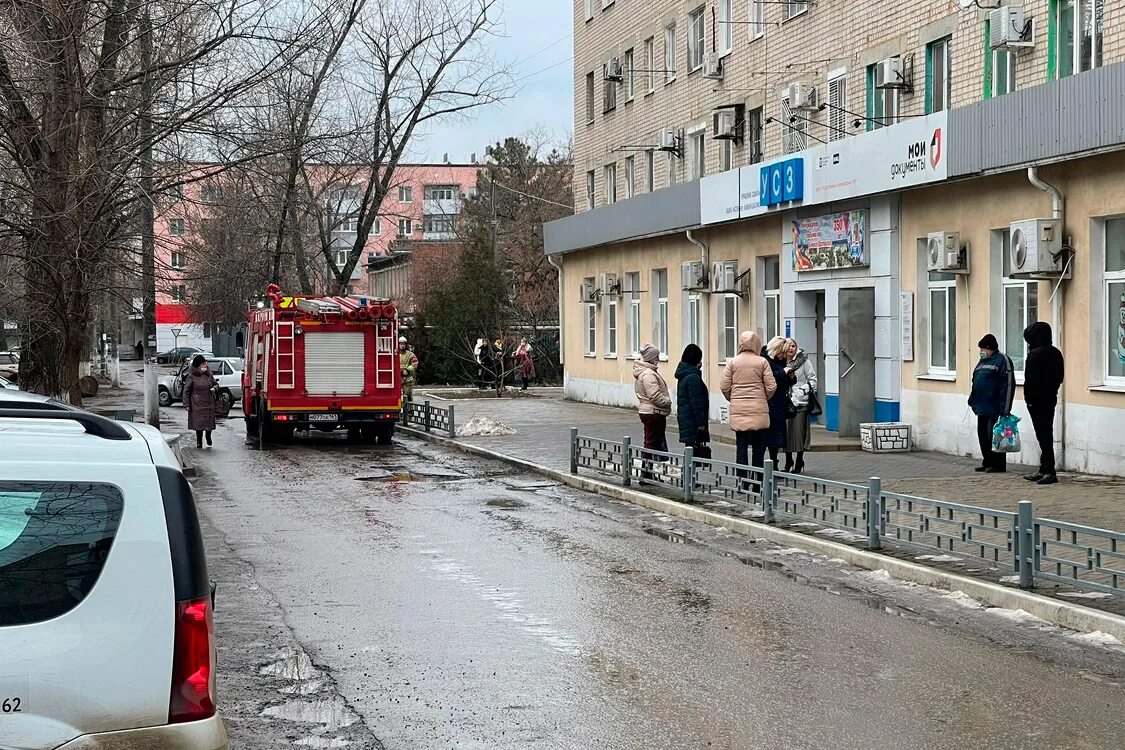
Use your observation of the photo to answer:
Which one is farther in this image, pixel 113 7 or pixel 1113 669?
pixel 113 7

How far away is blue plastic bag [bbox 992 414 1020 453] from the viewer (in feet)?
52.8

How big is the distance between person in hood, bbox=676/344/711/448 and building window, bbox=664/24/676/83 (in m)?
17.0

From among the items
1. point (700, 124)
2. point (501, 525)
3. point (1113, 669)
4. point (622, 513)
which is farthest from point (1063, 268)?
point (700, 124)

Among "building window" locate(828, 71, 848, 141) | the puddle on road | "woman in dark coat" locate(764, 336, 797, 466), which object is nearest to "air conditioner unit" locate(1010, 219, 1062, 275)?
"woman in dark coat" locate(764, 336, 797, 466)

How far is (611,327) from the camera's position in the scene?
117 feet

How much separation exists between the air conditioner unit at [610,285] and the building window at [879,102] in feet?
41.1

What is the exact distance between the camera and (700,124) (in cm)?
3009

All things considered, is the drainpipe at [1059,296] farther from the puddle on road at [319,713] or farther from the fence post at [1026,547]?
the puddle on road at [319,713]

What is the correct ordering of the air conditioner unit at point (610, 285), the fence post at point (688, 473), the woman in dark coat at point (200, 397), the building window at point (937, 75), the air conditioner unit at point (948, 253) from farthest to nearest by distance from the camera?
the air conditioner unit at point (610, 285), the woman in dark coat at point (200, 397), the building window at point (937, 75), the air conditioner unit at point (948, 253), the fence post at point (688, 473)

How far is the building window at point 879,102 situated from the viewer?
21891 mm

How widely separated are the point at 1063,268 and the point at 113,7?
1183cm

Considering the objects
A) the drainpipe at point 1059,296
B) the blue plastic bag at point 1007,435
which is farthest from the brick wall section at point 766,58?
the blue plastic bag at point 1007,435

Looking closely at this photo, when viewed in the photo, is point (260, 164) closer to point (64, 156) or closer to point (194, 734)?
point (64, 156)

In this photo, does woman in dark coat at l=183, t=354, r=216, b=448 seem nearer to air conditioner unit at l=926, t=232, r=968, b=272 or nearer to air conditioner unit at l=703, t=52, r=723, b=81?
air conditioner unit at l=703, t=52, r=723, b=81
